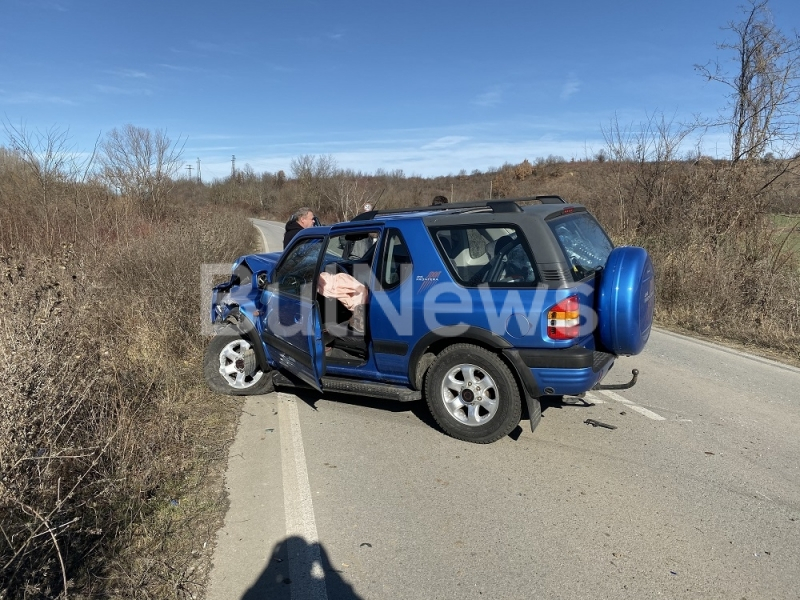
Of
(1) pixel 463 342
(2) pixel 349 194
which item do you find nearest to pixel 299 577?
(1) pixel 463 342

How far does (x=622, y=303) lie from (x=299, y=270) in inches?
123

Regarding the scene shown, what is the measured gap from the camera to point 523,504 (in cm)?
355

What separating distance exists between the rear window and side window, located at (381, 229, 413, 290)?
1.24 m

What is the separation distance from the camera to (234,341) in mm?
5766

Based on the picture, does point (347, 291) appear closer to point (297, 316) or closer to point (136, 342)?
point (297, 316)

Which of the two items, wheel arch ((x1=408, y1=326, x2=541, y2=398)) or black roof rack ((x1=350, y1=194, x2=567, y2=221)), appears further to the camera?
black roof rack ((x1=350, y1=194, x2=567, y2=221))

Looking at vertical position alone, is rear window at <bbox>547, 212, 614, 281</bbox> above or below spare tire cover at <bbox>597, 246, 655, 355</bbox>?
above

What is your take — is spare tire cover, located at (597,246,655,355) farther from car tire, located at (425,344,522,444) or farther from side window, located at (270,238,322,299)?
side window, located at (270,238,322,299)

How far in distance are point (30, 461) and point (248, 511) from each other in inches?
52.2

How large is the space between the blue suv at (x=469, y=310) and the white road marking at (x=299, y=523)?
1.87ft

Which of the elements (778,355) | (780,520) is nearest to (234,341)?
(780,520)

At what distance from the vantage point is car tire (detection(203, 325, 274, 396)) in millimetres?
5773

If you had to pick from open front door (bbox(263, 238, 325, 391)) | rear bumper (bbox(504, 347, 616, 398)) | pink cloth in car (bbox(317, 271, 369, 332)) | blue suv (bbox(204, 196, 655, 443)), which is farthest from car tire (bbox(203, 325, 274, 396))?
rear bumper (bbox(504, 347, 616, 398))

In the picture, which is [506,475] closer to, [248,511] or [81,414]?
[248,511]
